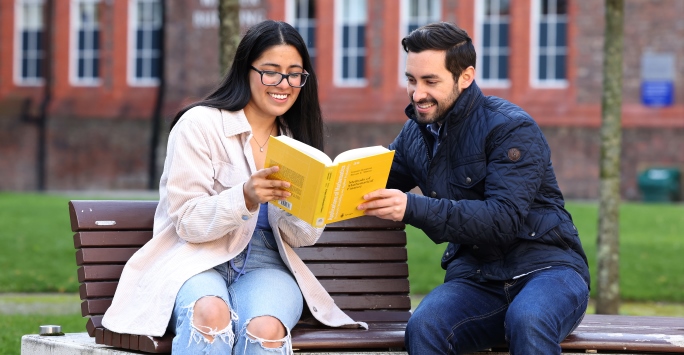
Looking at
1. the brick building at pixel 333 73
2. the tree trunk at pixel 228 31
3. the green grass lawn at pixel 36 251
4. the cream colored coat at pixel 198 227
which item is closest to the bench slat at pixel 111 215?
the cream colored coat at pixel 198 227

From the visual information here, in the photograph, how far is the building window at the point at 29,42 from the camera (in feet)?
93.6

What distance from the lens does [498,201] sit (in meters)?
4.56

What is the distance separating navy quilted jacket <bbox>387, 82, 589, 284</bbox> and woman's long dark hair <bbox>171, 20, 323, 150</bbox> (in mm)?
472

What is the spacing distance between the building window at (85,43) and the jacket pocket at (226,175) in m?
24.0

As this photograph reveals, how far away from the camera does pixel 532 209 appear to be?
4.75 m

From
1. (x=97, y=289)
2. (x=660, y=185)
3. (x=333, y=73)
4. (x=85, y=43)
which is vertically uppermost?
(x=85, y=43)

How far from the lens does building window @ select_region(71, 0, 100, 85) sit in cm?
2814

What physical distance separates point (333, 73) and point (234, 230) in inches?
861

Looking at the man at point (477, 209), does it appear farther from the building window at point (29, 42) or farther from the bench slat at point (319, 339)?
the building window at point (29, 42)

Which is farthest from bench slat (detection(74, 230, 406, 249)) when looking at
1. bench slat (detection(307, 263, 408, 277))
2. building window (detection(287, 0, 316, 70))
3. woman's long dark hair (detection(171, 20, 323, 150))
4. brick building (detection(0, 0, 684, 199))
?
building window (detection(287, 0, 316, 70))

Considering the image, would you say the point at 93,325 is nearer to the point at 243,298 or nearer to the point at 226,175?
the point at 243,298

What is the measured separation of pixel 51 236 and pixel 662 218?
848 centimetres

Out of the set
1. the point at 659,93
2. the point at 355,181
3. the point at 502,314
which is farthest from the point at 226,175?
the point at 659,93

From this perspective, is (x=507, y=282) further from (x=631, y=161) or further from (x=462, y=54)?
(x=631, y=161)
